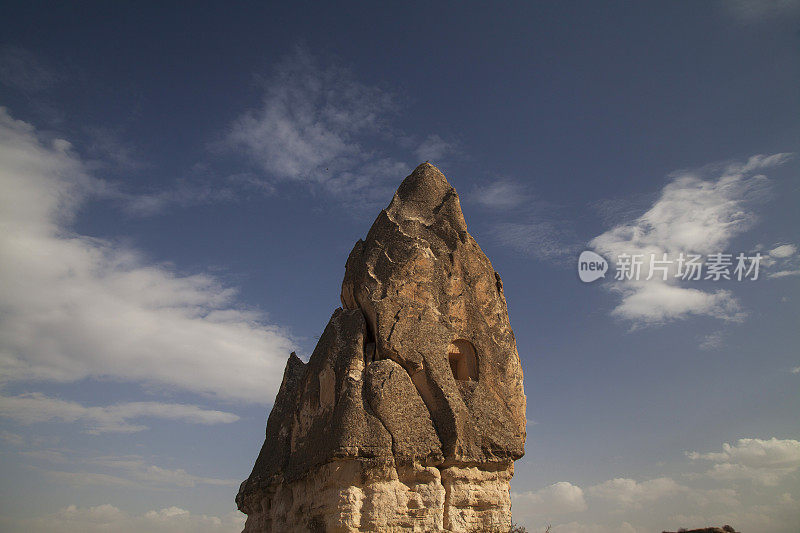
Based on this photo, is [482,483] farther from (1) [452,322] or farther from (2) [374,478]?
(1) [452,322]

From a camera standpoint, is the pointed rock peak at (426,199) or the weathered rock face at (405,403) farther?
the pointed rock peak at (426,199)

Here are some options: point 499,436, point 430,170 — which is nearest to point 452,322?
point 499,436

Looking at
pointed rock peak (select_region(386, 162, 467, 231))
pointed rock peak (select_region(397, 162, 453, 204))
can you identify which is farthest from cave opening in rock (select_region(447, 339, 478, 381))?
pointed rock peak (select_region(397, 162, 453, 204))

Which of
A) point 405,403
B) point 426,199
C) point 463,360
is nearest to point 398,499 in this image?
point 405,403

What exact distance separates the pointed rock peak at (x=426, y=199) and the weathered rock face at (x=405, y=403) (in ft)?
0.18

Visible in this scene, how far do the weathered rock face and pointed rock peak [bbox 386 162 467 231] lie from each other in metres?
0.06

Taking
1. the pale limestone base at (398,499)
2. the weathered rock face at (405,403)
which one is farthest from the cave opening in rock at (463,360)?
the pale limestone base at (398,499)

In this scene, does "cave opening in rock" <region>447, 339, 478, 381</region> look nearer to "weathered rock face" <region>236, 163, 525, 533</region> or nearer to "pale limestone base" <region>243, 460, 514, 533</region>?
"weathered rock face" <region>236, 163, 525, 533</region>

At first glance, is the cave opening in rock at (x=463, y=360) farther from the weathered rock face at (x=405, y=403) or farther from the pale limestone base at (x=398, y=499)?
the pale limestone base at (x=398, y=499)

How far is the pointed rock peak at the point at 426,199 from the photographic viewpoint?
16.5m

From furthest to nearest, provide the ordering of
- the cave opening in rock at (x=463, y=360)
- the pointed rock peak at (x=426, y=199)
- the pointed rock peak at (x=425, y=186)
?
the pointed rock peak at (x=425, y=186) → the pointed rock peak at (x=426, y=199) → the cave opening in rock at (x=463, y=360)

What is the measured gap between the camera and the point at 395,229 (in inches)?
621

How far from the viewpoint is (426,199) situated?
17.1m

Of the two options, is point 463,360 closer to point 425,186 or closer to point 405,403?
point 405,403
